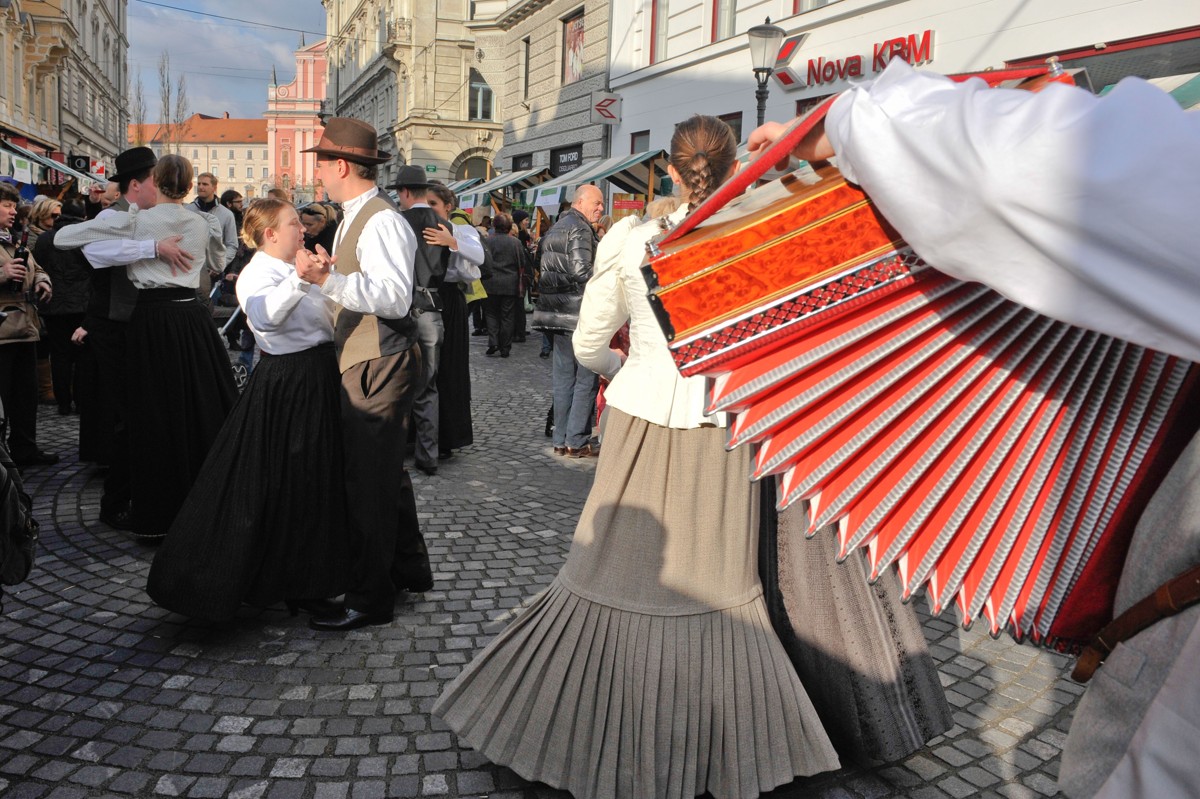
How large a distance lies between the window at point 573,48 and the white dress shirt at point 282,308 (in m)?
19.5

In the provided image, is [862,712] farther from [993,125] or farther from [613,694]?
[993,125]

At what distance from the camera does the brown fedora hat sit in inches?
147

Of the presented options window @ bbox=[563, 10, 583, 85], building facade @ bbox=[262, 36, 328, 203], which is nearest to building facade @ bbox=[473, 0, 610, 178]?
window @ bbox=[563, 10, 583, 85]

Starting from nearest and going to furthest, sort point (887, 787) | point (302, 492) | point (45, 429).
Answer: point (887, 787) < point (302, 492) < point (45, 429)

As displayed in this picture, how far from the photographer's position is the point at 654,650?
7.95 feet

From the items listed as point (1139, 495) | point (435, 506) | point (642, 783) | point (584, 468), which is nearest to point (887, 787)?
point (642, 783)

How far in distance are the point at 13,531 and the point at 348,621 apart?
1.39m

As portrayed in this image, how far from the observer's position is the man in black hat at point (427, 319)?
610 centimetres

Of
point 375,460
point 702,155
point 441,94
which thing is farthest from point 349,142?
point 441,94

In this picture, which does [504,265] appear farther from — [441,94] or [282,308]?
[441,94]

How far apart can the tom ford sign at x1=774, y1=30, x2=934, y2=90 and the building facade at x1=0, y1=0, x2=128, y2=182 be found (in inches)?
499

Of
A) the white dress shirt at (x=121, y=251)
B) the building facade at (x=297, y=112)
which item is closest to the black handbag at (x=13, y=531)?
the white dress shirt at (x=121, y=251)

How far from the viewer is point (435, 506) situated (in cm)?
555

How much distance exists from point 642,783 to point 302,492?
191 cm
